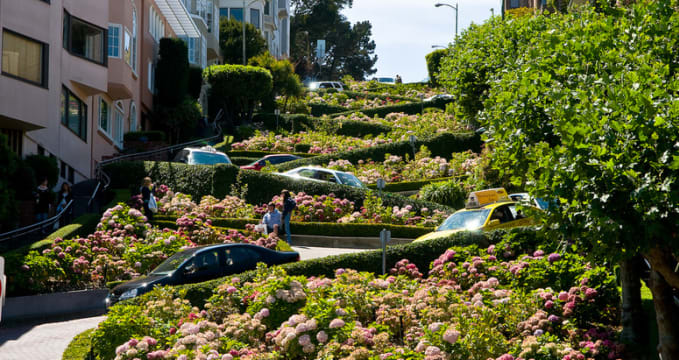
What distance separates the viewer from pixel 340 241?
75.1 feet

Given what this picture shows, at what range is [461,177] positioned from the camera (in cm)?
3275

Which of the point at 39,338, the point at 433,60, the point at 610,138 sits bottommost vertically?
the point at 39,338

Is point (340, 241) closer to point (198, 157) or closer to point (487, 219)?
point (487, 219)

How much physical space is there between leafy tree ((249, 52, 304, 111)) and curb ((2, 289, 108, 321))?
42.5 metres

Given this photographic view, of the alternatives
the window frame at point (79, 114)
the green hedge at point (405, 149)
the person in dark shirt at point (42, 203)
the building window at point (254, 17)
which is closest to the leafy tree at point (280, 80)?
the building window at point (254, 17)

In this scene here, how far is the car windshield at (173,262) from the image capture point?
1522 cm

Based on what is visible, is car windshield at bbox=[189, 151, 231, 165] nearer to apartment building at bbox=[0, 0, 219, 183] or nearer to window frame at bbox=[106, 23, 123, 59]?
apartment building at bbox=[0, 0, 219, 183]

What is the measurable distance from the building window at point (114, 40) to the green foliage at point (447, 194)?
12.7 meters

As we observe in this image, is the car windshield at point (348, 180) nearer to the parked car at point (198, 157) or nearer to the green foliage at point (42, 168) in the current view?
the parked car at point (198, 157)

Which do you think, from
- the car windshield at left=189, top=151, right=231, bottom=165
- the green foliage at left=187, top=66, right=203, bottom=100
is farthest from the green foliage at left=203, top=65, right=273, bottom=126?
the car windshield at left=189, top=151, right=231, bottom=165

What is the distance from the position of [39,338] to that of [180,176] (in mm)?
13838

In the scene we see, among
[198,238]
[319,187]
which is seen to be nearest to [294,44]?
[319,187]

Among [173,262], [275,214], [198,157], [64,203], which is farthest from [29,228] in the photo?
[198,157]

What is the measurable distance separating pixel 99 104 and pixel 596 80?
2523 cm
